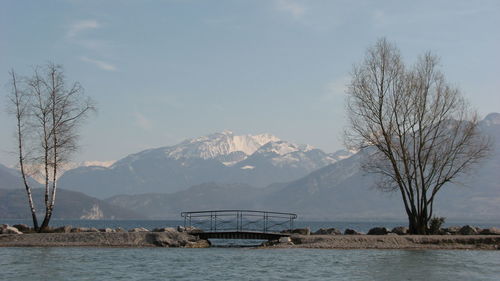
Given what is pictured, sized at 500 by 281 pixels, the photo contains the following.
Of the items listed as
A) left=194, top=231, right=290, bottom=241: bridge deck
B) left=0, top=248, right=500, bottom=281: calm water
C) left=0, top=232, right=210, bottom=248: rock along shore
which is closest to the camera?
left=0, top=248, right=500, bottom=281: calm water

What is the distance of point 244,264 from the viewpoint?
111 feet

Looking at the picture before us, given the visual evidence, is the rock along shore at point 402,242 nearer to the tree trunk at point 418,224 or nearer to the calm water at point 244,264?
the calm water at point 244,264

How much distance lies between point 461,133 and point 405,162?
6.15 m

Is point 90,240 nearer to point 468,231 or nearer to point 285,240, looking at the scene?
point 285,240

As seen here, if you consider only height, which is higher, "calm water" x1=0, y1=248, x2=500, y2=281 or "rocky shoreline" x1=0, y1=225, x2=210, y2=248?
"rocky shoreline" x1=0, y1=225, x2=210, y2=248

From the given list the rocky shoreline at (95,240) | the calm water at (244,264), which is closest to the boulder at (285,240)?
the calm water at (244,264)

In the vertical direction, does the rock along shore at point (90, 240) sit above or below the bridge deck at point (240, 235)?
below

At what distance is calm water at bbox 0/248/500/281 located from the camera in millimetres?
28859

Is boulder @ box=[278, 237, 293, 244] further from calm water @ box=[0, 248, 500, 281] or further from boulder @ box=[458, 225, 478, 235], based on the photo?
boulder @ box=[458, 225, 478, 235]

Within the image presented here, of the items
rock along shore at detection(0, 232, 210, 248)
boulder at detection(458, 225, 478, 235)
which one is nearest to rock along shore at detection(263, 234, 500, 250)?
boulder at detection(458, 225, 478, 235)

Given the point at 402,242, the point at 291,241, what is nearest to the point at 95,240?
the point at 291,241

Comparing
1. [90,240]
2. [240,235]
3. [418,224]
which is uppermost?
[418,224]

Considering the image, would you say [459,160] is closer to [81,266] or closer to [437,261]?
[437,261]

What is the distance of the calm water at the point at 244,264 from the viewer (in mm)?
28859
